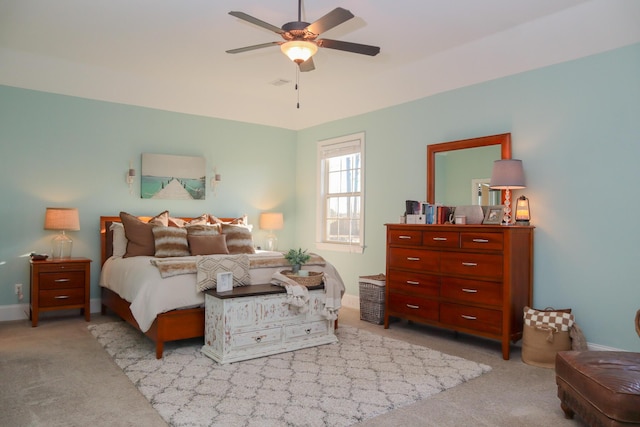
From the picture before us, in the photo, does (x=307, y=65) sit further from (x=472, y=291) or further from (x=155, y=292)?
(x=472, y=291)

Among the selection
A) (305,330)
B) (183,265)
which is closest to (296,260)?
(305,330)

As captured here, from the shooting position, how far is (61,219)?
16.0ft

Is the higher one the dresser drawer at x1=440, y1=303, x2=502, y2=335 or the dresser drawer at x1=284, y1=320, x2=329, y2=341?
the dresser drawer at x1=440, y1=303, x2=502, y2=335

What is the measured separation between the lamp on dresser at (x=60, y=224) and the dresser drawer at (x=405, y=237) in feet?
11.2

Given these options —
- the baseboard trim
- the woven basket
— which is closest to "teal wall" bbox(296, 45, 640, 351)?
the woven basket

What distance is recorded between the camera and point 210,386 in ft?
10.0

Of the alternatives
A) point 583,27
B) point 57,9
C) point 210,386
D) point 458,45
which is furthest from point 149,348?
point 583,27

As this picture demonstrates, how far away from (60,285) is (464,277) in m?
4.13

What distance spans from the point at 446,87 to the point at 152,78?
3507 mm

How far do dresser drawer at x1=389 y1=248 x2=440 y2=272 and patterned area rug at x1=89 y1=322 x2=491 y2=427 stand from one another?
77 centimetres

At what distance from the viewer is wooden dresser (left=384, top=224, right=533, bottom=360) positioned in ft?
12.5

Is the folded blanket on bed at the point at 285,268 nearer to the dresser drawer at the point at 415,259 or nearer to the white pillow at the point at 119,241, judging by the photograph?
the dresser drawer at the point at 415,259

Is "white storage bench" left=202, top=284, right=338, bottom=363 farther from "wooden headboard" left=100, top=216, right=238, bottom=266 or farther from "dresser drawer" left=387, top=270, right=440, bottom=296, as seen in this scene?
"wooden headboard" left=100, top=216, right=238, bottom=266

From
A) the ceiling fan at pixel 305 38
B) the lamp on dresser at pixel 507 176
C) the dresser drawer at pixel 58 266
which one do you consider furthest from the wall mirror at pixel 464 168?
the dresser drawer at pixel 58 266
